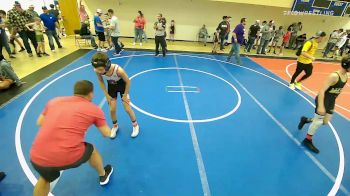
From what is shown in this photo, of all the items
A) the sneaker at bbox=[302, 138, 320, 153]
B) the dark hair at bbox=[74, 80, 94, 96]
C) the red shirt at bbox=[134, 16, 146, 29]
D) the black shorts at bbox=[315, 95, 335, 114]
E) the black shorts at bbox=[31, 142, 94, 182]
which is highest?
the red shirt at bbox=[134, 16, 146, 29]

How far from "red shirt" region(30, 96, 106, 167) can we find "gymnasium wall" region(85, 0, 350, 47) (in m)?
13.7

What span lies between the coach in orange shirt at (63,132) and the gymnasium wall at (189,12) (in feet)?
44.3

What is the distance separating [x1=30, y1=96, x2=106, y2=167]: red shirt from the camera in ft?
7.58

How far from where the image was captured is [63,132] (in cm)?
233

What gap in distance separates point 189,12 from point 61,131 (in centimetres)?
1447

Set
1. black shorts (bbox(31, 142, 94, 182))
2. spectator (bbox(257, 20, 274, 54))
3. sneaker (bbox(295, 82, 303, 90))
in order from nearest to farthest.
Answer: black shorts (bbox(31, 142, 94, 182))
sneaker (bbox(295, 82, 303, 90))
spectator (bbox(257, 20, 274, 54))

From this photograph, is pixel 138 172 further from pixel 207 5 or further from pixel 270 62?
pixel 207 5

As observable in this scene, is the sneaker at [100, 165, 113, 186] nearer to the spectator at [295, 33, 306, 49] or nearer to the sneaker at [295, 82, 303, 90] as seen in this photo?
the sneaker at [295, 82, 303, 90]

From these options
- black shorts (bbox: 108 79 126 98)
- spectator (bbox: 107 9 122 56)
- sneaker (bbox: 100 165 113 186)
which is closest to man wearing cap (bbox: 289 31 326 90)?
black shorts (bbox: 108 79 126 98)

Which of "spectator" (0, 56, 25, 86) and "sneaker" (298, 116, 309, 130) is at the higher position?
"spectator" (0, 56, 25, 86)

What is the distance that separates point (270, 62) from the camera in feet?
38.7

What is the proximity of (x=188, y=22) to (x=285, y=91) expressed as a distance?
976 cm

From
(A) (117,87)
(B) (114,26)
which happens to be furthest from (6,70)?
(B) (114,26)

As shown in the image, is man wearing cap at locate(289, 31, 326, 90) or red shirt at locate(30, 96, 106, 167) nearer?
red shirt at locate(30, 96, 106, 167)
